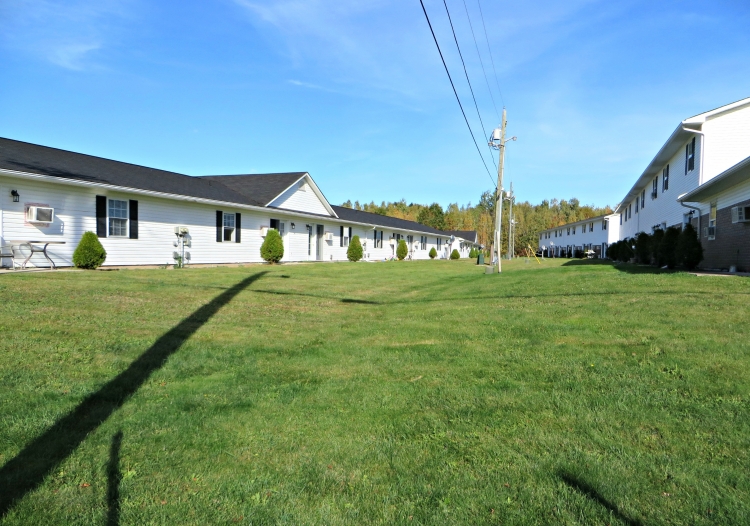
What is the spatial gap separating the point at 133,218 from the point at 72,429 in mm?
13948

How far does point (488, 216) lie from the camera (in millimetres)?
85000

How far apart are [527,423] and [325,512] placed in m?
1.69

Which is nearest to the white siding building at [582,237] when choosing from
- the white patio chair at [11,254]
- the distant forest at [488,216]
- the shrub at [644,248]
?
the distant forest at [488,216]

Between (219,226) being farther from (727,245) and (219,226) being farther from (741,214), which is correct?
(727,245)

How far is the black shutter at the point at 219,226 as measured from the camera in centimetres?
1920

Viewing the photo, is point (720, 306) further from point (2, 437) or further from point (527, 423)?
point (2, 437)

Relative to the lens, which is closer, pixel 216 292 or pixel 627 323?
pixel 627 323

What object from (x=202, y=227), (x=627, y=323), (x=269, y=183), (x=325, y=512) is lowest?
(x=325, y=512)

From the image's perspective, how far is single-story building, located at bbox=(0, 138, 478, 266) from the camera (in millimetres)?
13016

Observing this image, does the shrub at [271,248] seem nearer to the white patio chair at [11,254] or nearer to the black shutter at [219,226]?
the black shutter at [219,226]

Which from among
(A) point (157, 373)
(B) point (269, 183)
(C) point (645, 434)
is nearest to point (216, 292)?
(A) point (157, 373)

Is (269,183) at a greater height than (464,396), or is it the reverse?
(269,183)

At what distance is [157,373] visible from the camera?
4781 millimetres

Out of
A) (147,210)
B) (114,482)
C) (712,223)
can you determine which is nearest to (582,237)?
(712,223)
